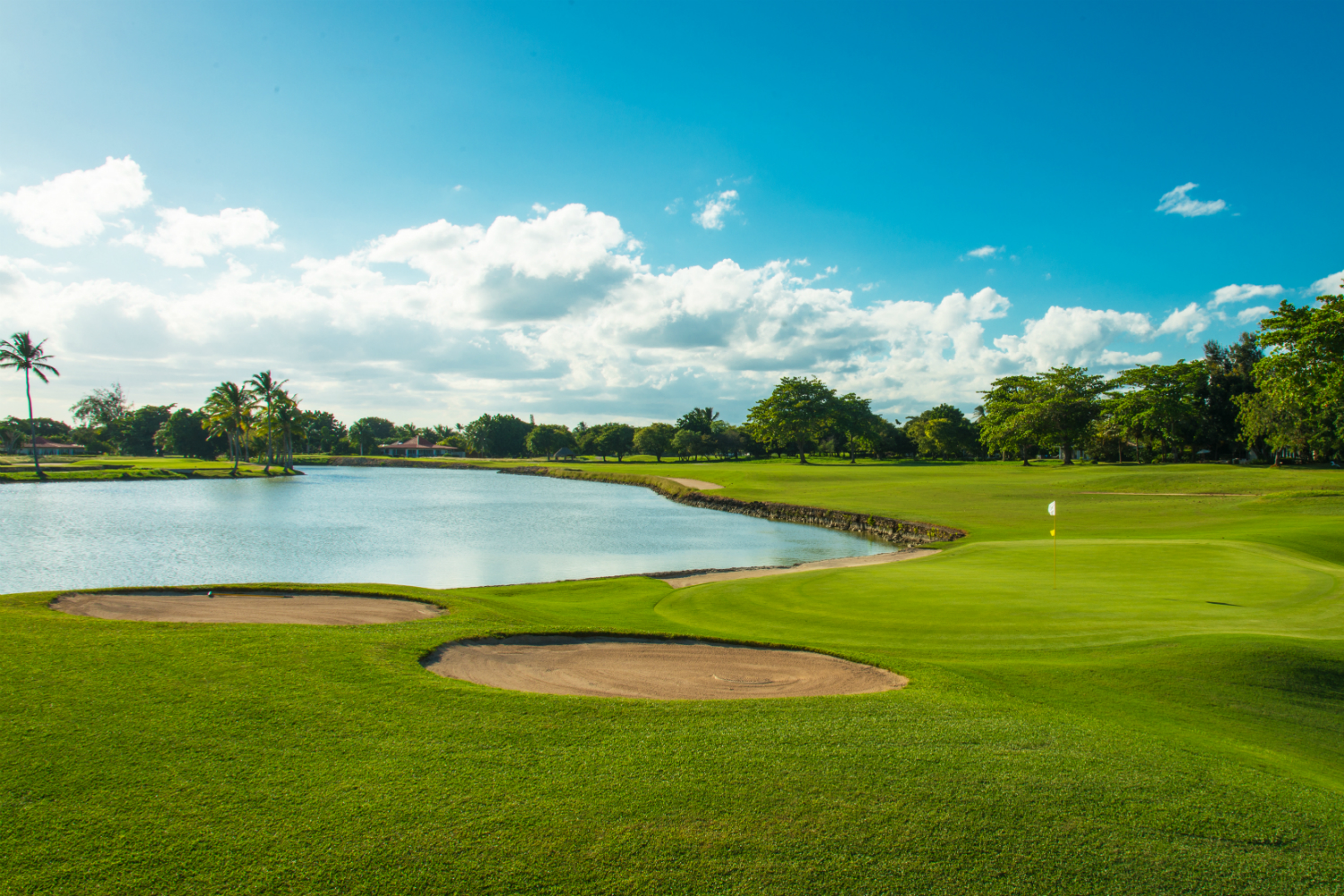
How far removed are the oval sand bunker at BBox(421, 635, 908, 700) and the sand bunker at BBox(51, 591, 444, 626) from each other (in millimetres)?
3060

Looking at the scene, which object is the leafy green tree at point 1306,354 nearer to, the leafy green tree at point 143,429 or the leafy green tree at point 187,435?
the leafy green tree at point 187,435

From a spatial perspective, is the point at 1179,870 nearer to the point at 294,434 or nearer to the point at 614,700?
the point at 614,700

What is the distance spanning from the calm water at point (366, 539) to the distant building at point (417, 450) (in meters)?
115

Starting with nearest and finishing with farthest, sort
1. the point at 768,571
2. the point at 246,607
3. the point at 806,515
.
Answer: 1. the point at 246,607
2. the point at 768,571
3. the point at 806,515

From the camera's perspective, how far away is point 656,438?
146 metres

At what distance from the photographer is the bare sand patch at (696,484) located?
64.5 m

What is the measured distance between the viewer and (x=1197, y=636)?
10.8 meters

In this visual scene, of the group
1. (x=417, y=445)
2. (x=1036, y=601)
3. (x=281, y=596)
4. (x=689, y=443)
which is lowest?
(x=1036, y=601)

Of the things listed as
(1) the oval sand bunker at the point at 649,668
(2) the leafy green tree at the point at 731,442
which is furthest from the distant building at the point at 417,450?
(1) the oval sand bunker at the point at 649,668

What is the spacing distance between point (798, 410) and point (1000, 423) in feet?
88.4

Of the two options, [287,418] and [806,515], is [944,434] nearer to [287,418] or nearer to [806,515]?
[806,515]

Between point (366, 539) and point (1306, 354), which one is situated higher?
point (1306, 354)

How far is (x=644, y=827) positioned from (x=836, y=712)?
120 inches

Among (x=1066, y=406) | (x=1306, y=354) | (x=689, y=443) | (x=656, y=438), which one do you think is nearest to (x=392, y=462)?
(x=656, y=438)
